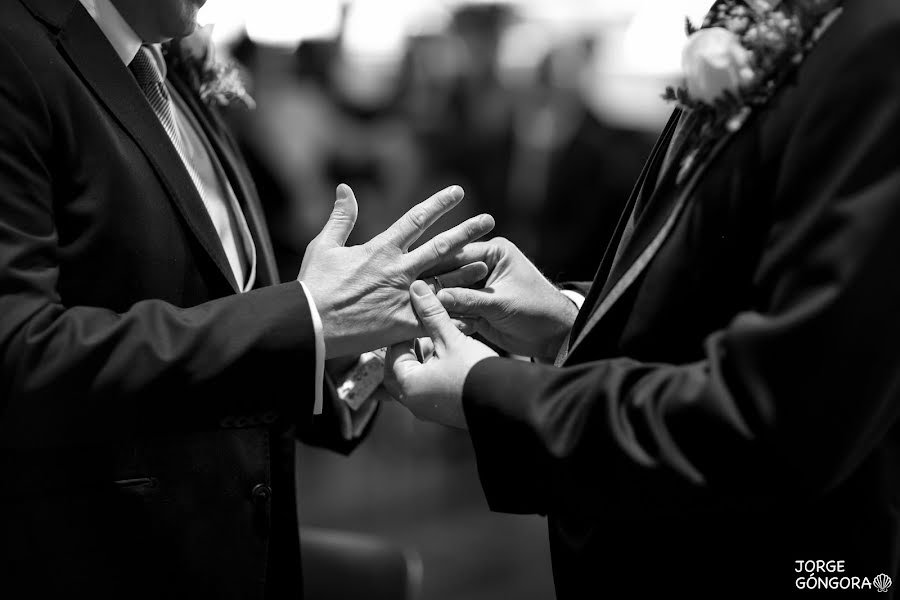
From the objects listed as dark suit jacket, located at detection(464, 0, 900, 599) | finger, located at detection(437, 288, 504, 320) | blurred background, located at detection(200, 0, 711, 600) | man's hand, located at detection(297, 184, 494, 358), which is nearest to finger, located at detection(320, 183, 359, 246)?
man's hand, located at detection(297, 184, 494, 358)

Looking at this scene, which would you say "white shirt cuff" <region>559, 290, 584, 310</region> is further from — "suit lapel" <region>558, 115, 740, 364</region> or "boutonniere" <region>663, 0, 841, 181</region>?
"boutonniere" <region>663, 0, 841, 181</region>

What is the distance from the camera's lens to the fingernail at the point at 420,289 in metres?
1.83

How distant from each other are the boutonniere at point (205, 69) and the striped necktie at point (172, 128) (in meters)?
0.21

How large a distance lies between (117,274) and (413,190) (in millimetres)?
4599

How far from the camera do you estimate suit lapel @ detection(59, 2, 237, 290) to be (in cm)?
170

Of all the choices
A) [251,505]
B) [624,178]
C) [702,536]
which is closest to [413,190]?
[624,178]

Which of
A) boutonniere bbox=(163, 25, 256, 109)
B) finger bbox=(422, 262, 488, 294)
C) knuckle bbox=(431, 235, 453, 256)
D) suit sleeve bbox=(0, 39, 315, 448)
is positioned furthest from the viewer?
boutonniere bbox=(163, 25, 256, 109)

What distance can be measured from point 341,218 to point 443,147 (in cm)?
439

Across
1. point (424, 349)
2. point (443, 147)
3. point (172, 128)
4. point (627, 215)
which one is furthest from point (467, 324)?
point (443, 147)

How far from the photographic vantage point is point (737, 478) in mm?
1327

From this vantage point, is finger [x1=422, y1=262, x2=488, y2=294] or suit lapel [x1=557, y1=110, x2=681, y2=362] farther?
finger [x1=422, y1=262, x2=488, y2=294]

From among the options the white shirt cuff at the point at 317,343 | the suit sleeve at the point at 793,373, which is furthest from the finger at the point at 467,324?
the suit sleeve at the point at 793,373

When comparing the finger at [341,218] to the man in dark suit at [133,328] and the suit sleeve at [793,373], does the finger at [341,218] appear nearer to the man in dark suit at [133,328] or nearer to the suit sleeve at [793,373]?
the man in dark suit at [133,328]

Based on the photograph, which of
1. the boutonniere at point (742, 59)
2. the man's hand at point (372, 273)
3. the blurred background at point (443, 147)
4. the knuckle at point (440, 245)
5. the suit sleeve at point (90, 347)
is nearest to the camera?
the boutonniere at point (742, 59)
